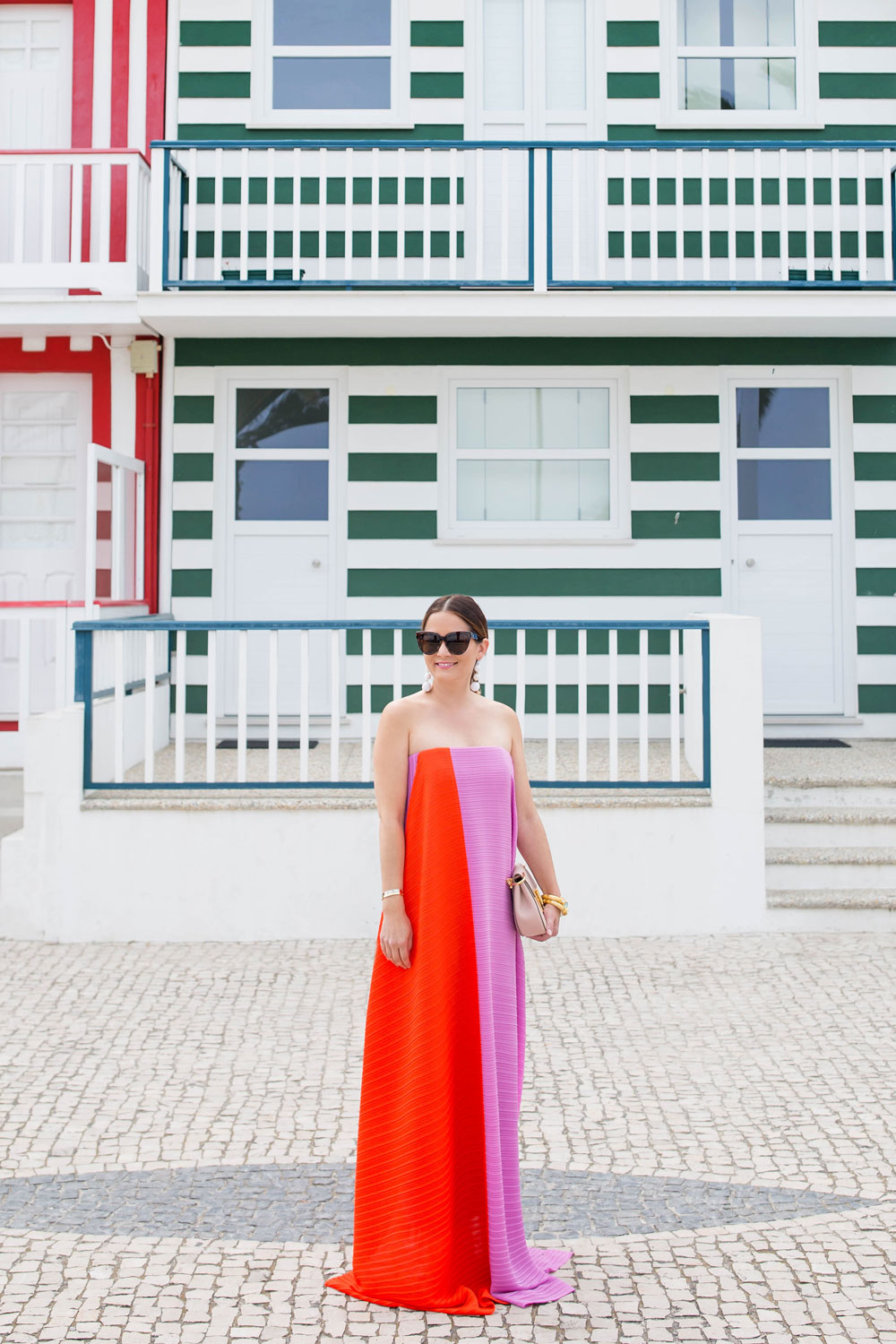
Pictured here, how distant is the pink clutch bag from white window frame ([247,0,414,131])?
26.9 feet

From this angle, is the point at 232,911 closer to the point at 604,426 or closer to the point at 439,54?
the point at 604,426

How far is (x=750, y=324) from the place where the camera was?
358 inches

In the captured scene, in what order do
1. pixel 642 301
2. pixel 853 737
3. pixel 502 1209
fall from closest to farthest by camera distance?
pixel 502 1209 < pixel 642 301 < pixel 853 737

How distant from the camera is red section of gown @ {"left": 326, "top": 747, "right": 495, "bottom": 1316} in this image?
9.90 feet

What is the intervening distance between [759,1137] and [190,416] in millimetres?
7384

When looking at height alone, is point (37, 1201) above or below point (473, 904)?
below

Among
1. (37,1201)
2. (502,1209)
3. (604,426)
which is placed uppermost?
(604,426)

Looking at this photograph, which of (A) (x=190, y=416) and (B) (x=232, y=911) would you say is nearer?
(B) (x=232, y=911)

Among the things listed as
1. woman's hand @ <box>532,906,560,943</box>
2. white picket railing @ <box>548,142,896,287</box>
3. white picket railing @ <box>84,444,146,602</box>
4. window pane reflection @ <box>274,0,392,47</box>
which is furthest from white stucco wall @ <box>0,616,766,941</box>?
window pane reflection @ <box>274,0,392,47</box>

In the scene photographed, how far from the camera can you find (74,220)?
30.5 feet

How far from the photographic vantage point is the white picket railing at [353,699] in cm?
673

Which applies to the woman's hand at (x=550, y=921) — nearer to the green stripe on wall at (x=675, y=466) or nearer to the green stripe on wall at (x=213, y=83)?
the green stripe on wall at (x=675, y=466)

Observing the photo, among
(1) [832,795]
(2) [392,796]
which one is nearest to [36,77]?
(1) [832,795]

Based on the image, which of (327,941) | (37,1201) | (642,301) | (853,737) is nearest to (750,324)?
(642,301)
